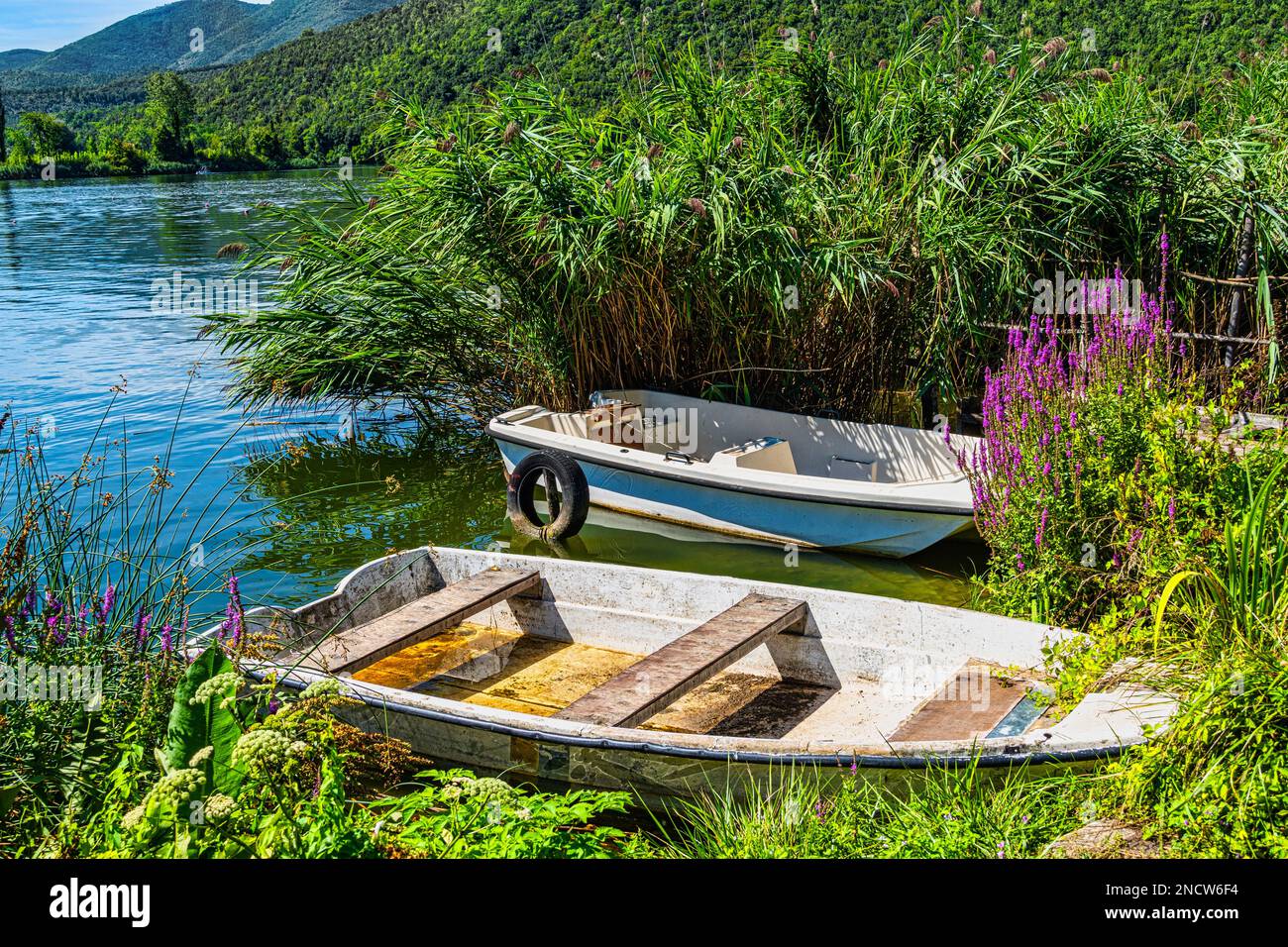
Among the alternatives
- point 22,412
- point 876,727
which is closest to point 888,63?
point 876,727

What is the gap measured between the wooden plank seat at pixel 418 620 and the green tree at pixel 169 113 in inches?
2552

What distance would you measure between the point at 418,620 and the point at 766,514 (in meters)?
3.25

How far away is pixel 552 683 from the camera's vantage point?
18.6 ft

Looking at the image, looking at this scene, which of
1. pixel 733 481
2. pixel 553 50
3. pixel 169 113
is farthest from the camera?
pixel 169 113

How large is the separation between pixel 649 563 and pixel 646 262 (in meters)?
2.31

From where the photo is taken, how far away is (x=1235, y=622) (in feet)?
12.1

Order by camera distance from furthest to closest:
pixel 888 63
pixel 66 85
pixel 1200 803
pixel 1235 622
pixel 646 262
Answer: pixel 66 85 < pixel 888 63 < pixel 646 262 < pixel 1235 622 < pixel 1200 803

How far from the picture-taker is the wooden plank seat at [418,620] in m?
5.10

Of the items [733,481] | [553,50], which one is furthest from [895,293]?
[553,50]

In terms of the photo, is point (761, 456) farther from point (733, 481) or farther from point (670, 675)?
point (670, 675)

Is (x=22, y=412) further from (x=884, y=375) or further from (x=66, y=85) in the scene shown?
(x=66, y=85)

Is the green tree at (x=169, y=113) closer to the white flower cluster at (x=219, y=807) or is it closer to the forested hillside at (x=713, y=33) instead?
the forested hillside at (x=713, y=33)

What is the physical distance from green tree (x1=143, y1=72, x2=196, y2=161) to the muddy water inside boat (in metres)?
64.8

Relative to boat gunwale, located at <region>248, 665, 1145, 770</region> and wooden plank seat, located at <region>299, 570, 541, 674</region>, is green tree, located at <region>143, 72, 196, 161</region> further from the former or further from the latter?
boat gunwale, located at <region>248, 665, 1145, 770</region>
